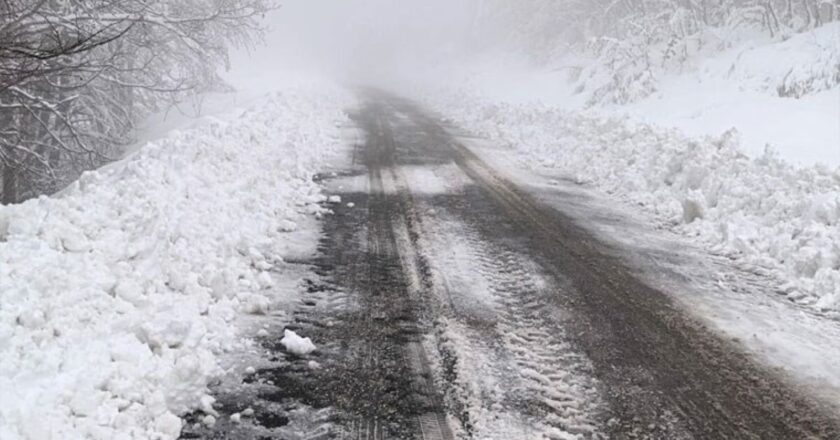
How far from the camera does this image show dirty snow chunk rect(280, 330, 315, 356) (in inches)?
→ 176

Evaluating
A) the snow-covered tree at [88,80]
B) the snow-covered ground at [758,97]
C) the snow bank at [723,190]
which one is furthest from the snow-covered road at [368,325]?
the snow-covered ground at [758,97]

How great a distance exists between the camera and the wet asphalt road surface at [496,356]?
3.70m

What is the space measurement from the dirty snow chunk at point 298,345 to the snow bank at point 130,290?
1.15 ft

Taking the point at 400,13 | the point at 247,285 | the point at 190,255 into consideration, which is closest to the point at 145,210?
the point at 190,255

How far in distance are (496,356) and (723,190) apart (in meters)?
5.61

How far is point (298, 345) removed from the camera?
4492 mm

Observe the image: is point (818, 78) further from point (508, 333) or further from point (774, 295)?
point (508, 333)

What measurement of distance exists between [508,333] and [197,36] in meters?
13.4

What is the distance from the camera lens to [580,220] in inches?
330

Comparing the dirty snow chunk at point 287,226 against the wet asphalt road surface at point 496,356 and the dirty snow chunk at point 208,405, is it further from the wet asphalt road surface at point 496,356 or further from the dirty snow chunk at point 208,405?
the dirty snow chunk at point 208,405

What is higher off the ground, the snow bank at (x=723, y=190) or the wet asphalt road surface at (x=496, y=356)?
the snow bank at (x=723, y=190)

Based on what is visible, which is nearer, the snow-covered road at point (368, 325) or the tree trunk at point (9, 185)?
the snow-covered road at point (368, 325)

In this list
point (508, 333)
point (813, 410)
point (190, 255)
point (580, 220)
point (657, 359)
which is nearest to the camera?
point (813, 410)

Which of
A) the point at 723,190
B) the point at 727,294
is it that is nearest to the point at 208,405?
the point at 727,294
